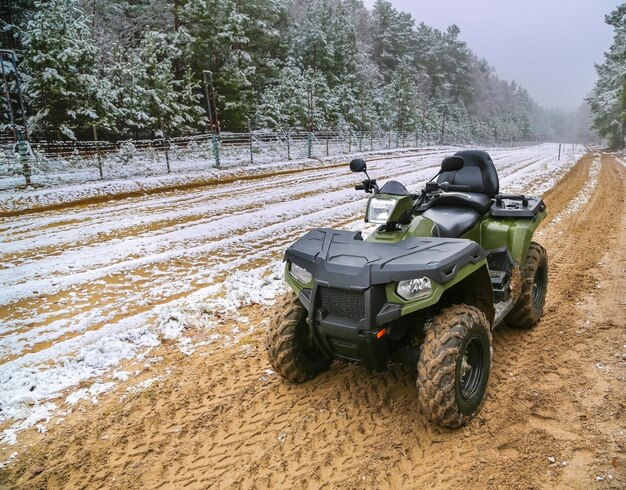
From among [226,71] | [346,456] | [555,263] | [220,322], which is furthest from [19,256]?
[226,71]

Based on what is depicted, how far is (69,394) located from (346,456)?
2.42 m

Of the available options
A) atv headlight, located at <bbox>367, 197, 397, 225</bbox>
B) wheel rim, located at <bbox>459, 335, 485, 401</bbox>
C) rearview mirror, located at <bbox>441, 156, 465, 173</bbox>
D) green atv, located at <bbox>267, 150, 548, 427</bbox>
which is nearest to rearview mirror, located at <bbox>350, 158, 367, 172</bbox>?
green atv, located at <bbox>267, 150, 548, 427</bbox>

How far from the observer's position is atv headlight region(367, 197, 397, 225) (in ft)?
9.91

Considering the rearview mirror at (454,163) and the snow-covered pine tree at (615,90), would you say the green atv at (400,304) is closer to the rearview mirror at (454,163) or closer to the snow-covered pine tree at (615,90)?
the rearview mirror at (454,163)

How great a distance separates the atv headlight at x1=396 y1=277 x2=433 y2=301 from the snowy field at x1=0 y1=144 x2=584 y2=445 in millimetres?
2386

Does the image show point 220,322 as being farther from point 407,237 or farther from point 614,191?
point 614,191

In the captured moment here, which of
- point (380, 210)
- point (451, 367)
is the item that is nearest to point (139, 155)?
point (380, 210)

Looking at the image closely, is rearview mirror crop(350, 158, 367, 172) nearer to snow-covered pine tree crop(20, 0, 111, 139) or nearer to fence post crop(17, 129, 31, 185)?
fence post crop(17, 129, 31, 185)

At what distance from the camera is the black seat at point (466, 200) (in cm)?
369

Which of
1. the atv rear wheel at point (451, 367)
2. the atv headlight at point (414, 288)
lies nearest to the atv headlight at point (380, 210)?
the atv headlight at point (414, 288)

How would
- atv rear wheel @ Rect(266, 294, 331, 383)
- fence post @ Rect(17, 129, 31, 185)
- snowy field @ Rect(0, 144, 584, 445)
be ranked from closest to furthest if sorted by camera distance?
atv rear wheel @ Rect(266, 294, 331, 383) < snowy field @ Rect(0, 144, 584, 445) < fence post @ Rect(17, 129, 31, 185)

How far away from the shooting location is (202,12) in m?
28.2

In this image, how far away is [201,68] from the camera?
29.8 m

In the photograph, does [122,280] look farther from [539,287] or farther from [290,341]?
[539,287]
